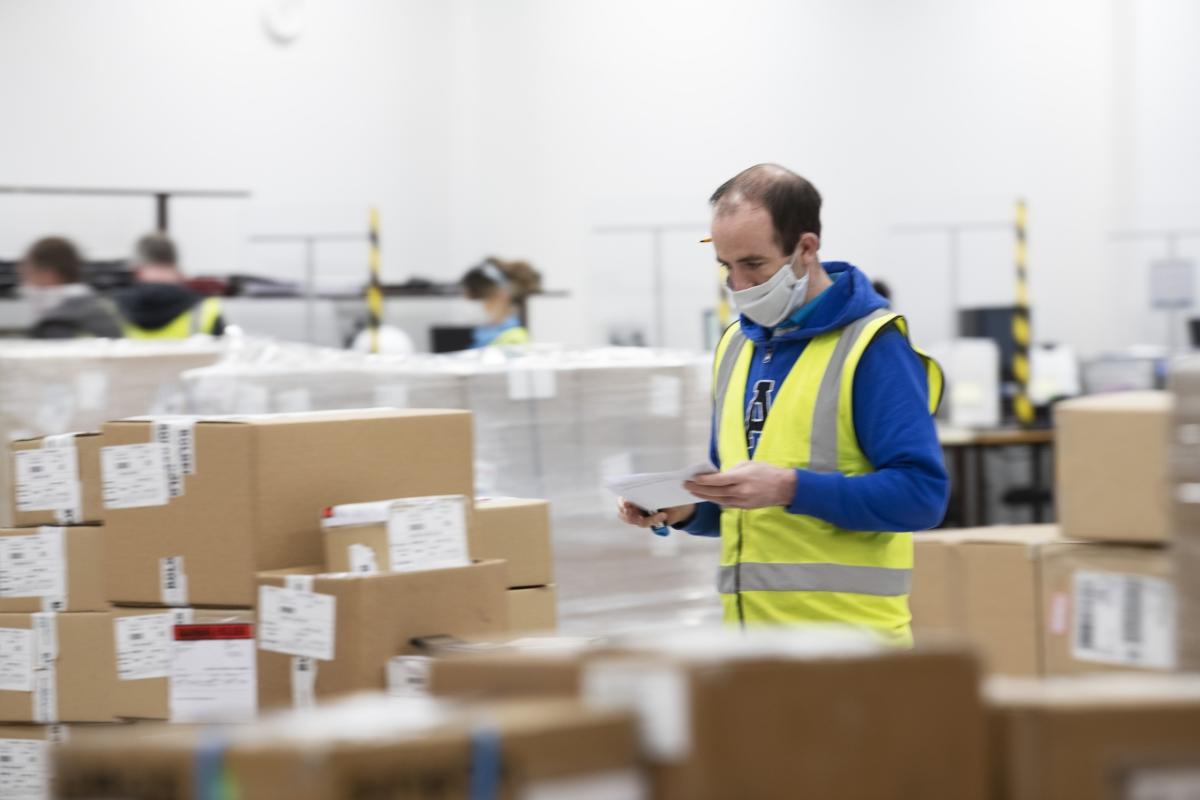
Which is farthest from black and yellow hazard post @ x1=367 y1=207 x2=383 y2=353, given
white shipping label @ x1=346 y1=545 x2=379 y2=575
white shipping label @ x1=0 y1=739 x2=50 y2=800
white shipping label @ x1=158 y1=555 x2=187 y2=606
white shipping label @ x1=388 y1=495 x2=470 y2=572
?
white shipping label @ x1=346 y1=545 x2=379 y2=575

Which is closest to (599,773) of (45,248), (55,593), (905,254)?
(55,593)

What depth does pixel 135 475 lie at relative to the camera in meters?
2.76

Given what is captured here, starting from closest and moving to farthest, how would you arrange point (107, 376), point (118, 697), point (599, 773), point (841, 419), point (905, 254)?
point (599, 773) < point (841, 419) < point (118, 697) < point (107, 376) < point (905, 254)

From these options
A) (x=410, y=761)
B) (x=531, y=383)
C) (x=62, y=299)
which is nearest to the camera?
(x=410, y=761)

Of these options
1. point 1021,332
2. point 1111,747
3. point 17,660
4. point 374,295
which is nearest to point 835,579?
point 1111,747

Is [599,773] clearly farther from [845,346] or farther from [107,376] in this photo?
[107,376]

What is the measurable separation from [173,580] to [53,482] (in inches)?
19.5

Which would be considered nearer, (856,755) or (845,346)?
(856,755)

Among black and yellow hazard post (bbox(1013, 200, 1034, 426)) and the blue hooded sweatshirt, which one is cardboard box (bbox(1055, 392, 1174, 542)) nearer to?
the blue hooded sweatshirt

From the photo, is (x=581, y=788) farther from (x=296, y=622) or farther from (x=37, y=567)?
(x=37, y=567)

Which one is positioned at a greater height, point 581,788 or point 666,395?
point 666,395

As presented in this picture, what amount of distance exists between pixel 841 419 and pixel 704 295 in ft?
24.0

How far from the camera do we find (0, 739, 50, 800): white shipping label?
9.88 ft

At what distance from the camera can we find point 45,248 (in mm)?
5598
